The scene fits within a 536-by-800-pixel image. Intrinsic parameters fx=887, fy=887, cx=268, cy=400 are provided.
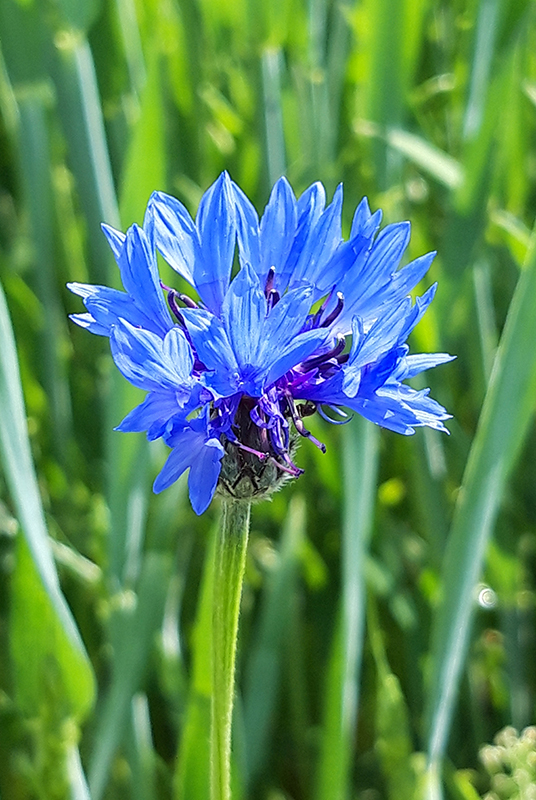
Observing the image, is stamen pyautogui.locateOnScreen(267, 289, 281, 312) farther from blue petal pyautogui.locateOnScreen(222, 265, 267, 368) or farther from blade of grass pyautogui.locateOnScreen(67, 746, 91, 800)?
blade of grass pyautogui.locateOnScreen(67, 746, 91, 800)

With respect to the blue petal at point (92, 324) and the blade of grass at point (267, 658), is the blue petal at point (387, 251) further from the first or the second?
the blade of grass at point (267, 658)

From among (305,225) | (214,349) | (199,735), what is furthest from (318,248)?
(199,735)

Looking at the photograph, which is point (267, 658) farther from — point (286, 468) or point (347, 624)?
point (286, 468)

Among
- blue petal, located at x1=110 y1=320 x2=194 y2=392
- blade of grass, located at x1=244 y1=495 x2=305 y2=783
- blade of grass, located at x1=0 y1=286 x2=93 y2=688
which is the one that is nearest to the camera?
blue petal, located at x1=110 y1=320 x2=194 y2=392

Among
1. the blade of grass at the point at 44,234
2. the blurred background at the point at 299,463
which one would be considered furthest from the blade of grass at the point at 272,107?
the blade of grass at the point at 44,234

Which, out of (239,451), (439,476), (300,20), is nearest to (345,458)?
A: (439,476)

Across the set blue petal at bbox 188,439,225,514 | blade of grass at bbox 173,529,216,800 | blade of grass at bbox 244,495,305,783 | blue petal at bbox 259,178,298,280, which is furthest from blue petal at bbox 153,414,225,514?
blade of grass at bbox 244,495,305,783
